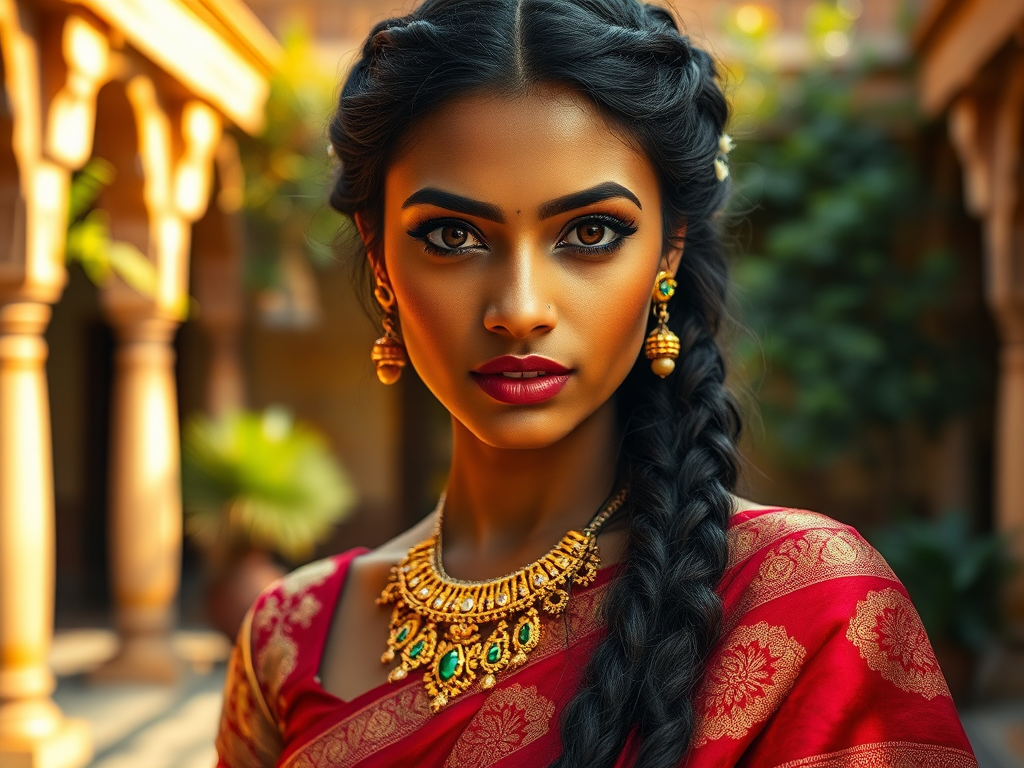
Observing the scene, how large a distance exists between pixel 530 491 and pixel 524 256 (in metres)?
0.36

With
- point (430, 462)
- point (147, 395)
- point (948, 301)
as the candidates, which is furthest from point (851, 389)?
point (147, 395)

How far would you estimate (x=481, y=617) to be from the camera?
1.43m

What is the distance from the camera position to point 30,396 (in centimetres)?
436

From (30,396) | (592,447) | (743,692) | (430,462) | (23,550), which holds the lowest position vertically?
(430,462)

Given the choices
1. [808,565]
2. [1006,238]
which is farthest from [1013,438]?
[808,565]

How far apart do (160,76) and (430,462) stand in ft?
13.8

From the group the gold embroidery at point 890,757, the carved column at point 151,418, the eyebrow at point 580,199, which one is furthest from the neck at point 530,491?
the carved column at point 151,418

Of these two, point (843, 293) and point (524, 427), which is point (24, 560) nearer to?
point (524, 427)

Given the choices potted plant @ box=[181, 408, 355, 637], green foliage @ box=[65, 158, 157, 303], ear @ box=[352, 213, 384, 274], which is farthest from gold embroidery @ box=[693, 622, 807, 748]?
potted plant @ box=[181, 408, 355, 637]

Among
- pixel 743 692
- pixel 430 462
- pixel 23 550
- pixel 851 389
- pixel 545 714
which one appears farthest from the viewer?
pixel 430 462

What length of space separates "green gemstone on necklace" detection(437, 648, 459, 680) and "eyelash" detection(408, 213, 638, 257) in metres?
0.48

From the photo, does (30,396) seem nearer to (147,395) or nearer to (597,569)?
(147,395)

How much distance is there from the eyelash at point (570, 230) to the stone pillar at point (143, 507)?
4873 millimetres

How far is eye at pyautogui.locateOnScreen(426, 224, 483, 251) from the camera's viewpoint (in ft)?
4.28
